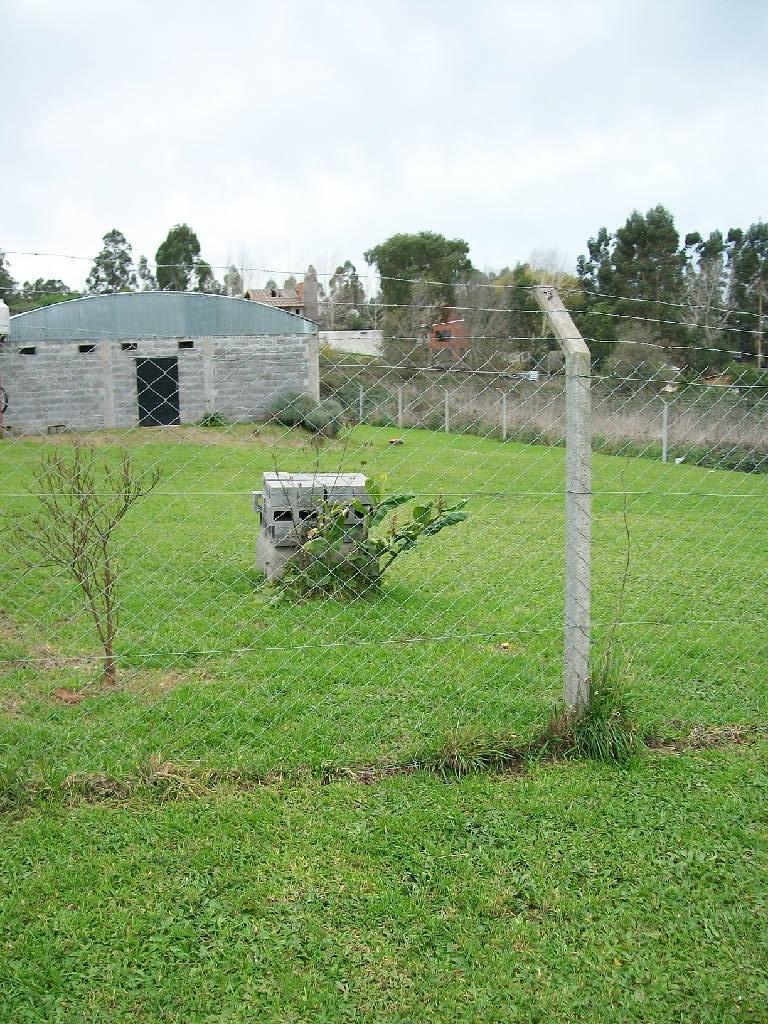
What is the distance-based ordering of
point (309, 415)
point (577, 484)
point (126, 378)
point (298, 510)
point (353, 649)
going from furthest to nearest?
point (126, 378), point (298, 510), point (309, 415), point (353, 649), point (577, 484)

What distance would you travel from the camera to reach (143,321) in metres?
21.1

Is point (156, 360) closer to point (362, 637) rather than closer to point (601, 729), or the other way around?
point (362, 637)

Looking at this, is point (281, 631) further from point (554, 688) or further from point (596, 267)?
point (596, 267)

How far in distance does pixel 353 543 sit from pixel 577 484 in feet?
9.59

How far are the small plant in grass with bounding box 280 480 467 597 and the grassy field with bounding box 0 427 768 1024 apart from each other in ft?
1.05

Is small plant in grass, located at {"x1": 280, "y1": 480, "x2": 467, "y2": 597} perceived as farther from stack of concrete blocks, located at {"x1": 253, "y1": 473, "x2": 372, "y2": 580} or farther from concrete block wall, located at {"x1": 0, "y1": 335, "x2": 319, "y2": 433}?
concrete block wall, located at {"x1": 0, "y1": 335, "x2": 319, "y2": 433}

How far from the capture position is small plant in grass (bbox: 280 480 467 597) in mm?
5906

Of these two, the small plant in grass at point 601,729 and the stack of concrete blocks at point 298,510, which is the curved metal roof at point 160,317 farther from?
the small plant in grass at point 601,729

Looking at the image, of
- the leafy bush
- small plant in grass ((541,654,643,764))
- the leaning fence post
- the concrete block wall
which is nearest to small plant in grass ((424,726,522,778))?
small plant in grass ((541,654,643,764))

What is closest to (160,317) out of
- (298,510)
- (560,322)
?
(298,510)

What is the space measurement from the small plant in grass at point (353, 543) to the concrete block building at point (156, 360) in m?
12.2

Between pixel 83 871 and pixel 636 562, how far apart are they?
224 inches

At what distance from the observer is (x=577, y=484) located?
352 cm

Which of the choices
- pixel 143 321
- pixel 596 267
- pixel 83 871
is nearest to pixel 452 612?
pixel 83 871
